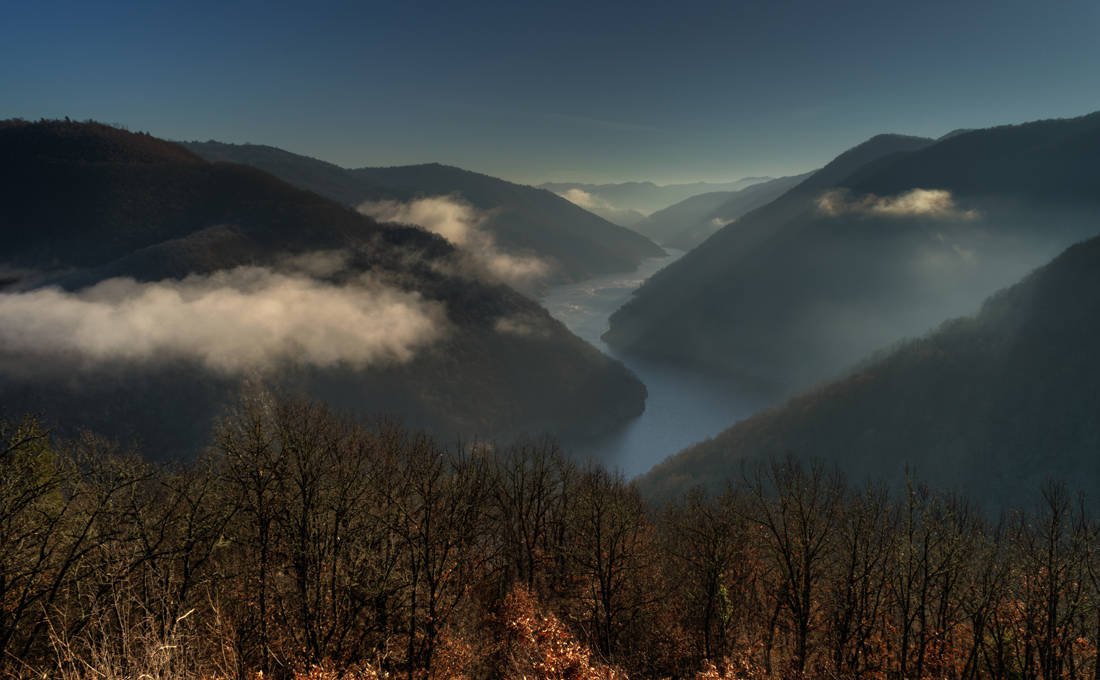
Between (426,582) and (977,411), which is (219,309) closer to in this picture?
(426,582)

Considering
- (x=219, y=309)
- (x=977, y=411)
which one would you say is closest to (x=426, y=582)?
(x=977, y=411)

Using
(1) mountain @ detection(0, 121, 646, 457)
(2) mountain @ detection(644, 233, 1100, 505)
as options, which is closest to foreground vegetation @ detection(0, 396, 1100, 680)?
(2) mountain @ detection(644, 233, 1100, 505)

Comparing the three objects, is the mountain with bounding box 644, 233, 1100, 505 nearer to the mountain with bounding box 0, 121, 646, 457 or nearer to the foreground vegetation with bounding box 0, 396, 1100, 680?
the mountain with bounding box 0, 121, 646, 457

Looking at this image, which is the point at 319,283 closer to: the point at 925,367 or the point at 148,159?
the point at 148,159

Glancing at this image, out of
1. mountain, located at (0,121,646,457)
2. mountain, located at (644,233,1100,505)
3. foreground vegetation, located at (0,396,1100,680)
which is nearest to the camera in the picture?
foreground vegetation, located at (0,396,1100,680)

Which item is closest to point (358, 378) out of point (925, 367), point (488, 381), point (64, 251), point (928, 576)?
point (488, 381)
